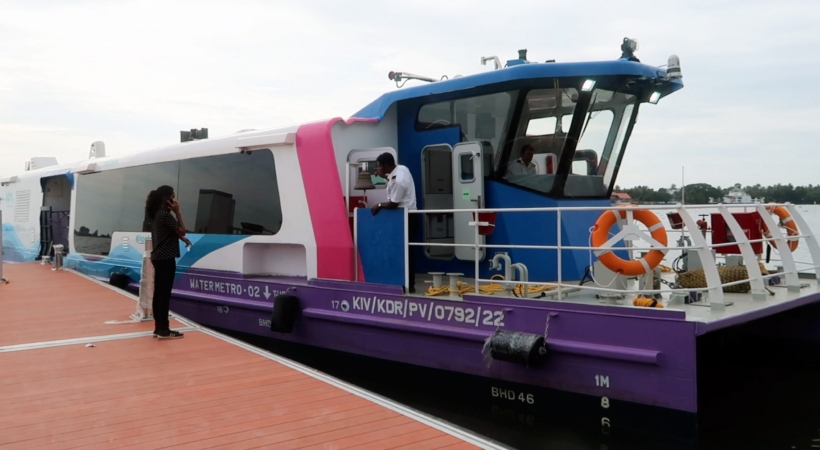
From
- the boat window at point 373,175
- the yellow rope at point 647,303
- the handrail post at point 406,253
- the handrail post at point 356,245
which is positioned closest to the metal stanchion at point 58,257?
the boat window at point 373,175

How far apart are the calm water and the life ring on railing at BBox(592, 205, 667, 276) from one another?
1057 mm

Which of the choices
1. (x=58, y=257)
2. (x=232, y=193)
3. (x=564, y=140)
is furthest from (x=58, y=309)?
(x=564, y=140)

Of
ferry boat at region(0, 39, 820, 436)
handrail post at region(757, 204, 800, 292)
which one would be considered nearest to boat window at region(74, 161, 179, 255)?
ferry boat at region(0, 39, 820, 436)

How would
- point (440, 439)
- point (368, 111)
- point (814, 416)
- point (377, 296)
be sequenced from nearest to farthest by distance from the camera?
point (440, 439) → point (814, 416) → point (377, 296) → point (368, 111)

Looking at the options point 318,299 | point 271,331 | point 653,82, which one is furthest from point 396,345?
point 653,82

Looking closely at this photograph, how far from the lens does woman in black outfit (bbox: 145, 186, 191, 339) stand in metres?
6.46

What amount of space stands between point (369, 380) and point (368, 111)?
293 centimetres

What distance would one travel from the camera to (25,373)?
5.29m

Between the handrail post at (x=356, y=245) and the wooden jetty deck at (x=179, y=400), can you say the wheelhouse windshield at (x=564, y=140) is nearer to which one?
the handrail post at (x=356, y=245)

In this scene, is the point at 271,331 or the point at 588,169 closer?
the point at 588,169

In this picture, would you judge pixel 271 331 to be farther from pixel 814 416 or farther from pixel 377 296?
pixel 814 416

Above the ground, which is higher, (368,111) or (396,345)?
(368,111)

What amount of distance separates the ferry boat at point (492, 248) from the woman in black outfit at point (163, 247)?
1.18 metres

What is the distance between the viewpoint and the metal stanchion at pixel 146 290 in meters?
7.31
